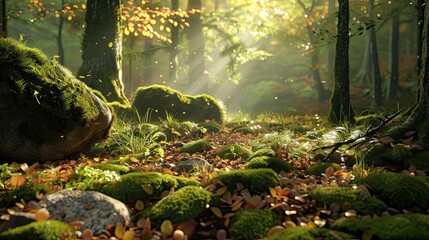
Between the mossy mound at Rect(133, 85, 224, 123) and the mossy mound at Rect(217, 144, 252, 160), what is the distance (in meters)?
3.66

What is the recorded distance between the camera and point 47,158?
530 cm

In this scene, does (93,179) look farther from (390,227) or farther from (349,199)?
(390,227)

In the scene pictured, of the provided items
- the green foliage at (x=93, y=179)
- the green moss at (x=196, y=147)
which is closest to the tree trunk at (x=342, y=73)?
the green moss at (x=196, y=147)

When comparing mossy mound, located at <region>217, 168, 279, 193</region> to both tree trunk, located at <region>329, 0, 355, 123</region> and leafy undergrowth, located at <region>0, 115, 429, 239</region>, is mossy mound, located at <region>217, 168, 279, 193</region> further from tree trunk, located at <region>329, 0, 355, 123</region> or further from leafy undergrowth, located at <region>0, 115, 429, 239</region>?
tree trunk, located at <region>329, 0, 355, 123</region>

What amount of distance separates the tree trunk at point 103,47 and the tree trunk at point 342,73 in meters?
5.74

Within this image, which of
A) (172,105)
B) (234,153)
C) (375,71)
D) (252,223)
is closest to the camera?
(252,223)

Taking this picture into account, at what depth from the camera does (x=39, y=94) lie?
5.15 metres

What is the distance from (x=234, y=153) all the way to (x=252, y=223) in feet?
9.04

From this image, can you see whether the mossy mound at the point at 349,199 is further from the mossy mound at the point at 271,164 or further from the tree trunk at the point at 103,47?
the tree trunk at the point at 103,47

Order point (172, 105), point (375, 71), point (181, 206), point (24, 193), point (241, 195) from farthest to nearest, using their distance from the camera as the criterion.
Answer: point (375, 71) → point (172, 105) → point (241, 195) → point (24, 193) → point (181, 206)

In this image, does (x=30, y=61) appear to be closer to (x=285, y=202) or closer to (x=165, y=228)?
(x=165, y=228)

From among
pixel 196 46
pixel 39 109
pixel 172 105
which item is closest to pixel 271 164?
pixel 39 109

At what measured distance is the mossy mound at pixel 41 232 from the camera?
8.95 feet

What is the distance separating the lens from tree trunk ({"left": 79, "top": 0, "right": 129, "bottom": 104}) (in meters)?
9.06
